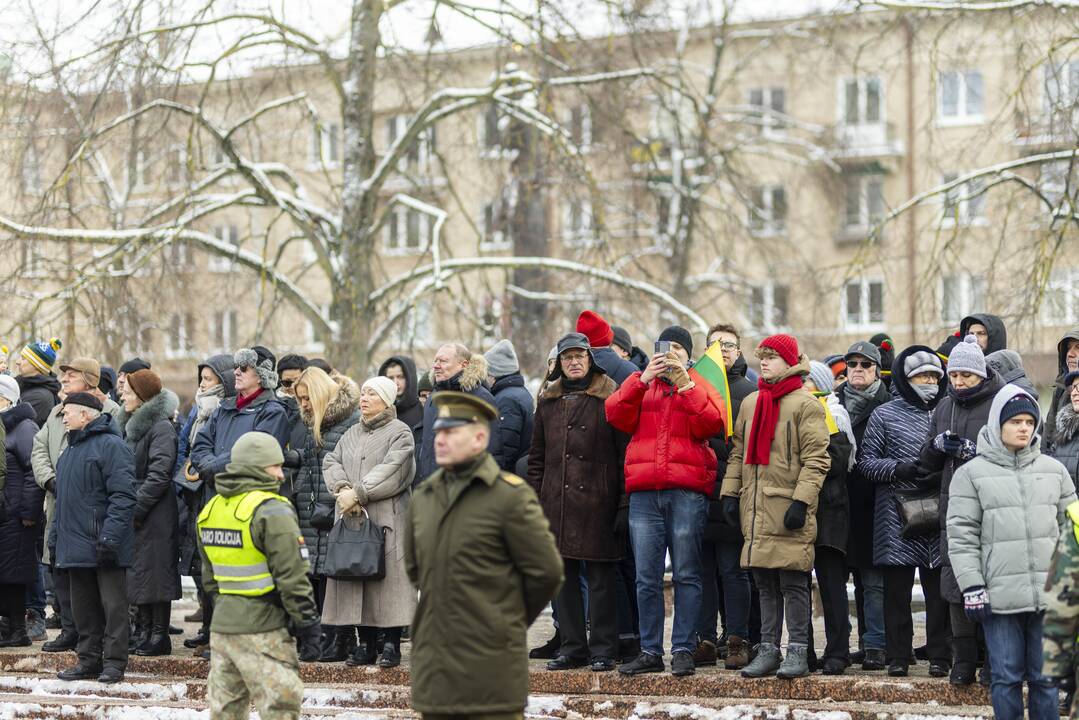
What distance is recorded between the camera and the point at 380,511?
1097 centimetres

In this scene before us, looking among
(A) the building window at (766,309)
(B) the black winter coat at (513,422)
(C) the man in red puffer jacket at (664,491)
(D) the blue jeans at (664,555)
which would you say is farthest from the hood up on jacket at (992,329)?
(A) the building window at (766,309)

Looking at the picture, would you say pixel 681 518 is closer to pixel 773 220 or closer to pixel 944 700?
pixel 944 700

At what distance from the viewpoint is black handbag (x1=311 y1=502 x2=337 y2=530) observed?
36.5 feet

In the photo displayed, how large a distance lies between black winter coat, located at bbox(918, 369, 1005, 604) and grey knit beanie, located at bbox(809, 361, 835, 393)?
1.08 m

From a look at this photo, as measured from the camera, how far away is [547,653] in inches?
452

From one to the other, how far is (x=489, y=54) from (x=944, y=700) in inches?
613

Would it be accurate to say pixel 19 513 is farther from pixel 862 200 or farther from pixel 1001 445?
pixel 862 200

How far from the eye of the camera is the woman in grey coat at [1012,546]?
838 centimetres

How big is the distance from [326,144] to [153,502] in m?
26.4

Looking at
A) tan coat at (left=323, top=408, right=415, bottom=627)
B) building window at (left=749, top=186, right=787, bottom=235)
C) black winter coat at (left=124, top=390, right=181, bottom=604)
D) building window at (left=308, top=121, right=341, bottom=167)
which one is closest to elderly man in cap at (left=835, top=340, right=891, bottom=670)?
tan coat at (left=323, top=408, right=415, bottom=627)

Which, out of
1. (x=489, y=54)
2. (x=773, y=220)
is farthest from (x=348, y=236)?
(x=773, y=220)

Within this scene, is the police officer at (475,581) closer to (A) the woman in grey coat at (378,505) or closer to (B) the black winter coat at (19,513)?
(A) the woman in grey coat at (378,505)

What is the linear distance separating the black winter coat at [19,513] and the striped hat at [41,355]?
116cm

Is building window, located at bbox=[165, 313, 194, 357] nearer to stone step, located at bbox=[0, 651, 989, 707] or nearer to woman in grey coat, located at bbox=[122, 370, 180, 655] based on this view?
woman in grey coat, located at bbox=[122, 370, 180, 655]
